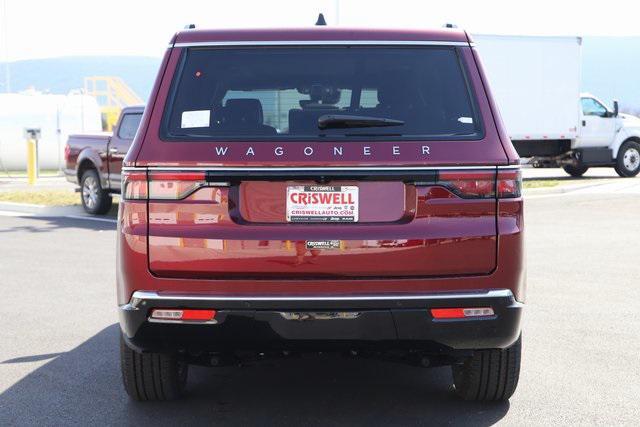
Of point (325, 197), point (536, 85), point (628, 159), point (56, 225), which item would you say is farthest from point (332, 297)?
point (628, 159)

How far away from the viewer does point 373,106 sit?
175 inches

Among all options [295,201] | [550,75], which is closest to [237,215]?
[295,201]

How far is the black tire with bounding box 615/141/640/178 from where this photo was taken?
25.9 metres

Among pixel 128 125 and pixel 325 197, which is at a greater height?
pixel 325 197

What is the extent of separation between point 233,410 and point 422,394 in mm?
1029

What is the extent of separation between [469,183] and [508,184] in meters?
0.18

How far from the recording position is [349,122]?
432 cm

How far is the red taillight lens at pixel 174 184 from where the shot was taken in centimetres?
425

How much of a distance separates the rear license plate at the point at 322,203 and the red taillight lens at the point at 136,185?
64 centimetres

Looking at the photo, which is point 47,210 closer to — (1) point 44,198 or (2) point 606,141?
(1) point 44,198

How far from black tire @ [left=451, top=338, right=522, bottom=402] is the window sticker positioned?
5.57ft

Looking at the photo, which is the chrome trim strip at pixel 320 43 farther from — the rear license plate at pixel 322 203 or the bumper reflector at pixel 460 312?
the bumper reflector at pixel 460 312

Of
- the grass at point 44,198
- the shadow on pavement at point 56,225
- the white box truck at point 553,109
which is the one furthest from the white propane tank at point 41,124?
the shadow on pavement at point 56,225

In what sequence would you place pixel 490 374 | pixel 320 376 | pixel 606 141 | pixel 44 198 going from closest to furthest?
pixel 490 374 → pixel 320 376 → pixel 44 198 → pixel 606 141
